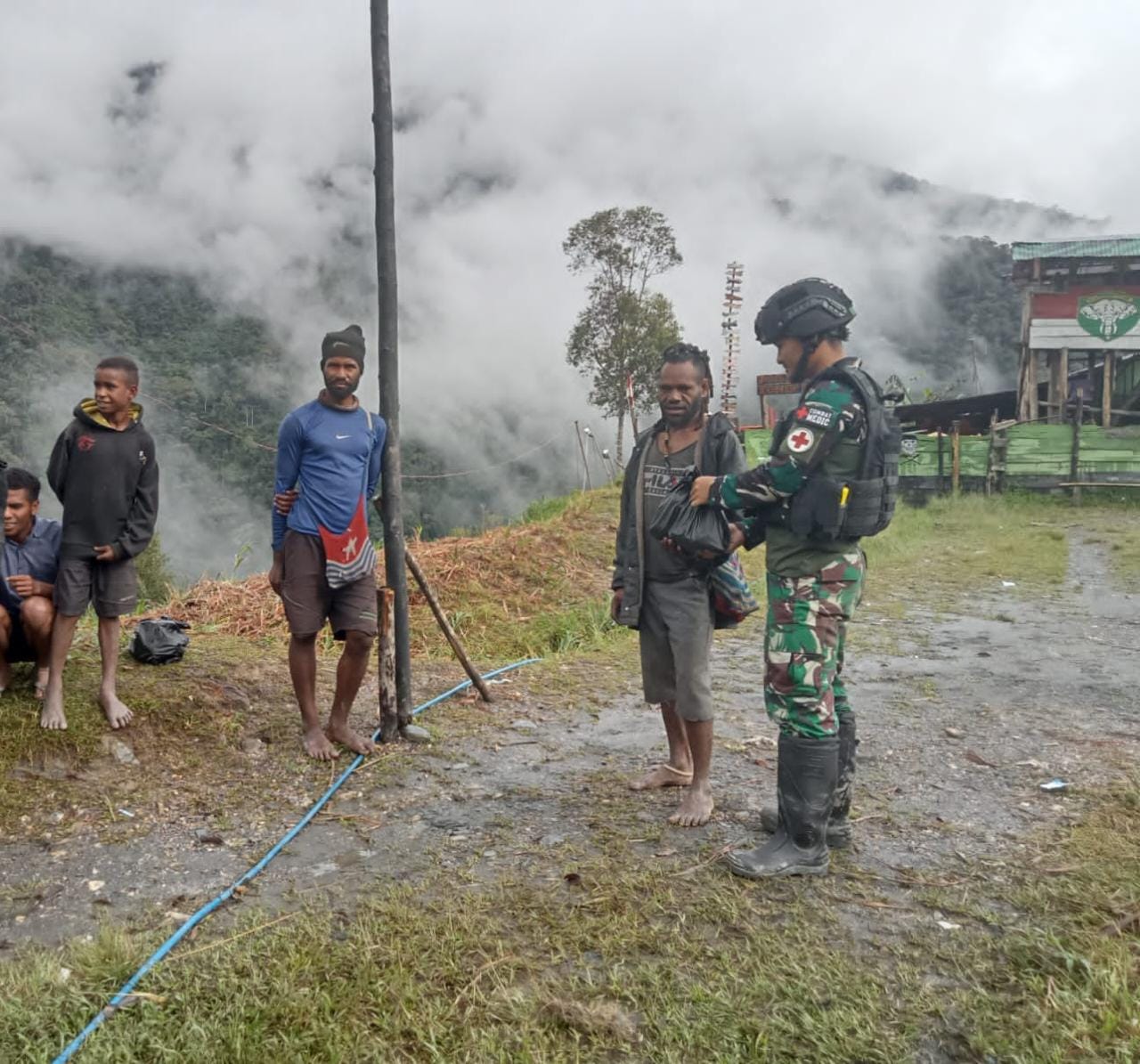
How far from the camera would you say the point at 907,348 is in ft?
220

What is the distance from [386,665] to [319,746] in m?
0.50

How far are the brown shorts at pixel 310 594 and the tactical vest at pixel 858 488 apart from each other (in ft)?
6.84

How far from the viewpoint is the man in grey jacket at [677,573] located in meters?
3.58

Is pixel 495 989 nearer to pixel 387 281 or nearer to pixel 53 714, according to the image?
pixel 53 714

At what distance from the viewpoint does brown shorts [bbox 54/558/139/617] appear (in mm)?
3963

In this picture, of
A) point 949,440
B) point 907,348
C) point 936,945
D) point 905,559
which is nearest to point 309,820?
point 936,945

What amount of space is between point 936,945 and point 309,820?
2290 mm

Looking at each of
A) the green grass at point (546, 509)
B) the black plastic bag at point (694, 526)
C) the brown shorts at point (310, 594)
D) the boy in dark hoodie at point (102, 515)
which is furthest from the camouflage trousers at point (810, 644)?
the green grass at point (546, 509)

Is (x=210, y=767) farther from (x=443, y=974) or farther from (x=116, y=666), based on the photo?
(x=443, y=974)

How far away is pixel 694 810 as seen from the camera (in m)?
3.59

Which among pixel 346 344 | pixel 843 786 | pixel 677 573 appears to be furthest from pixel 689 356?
pixel 843 786

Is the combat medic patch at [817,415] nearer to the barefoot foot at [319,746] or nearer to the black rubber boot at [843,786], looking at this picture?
the black rubber boot at [843,786]

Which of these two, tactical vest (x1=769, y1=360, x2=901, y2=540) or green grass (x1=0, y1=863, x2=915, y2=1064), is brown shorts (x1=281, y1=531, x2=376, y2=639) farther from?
tactical vest (x1=769, y1=360, x2=901, y2=540)

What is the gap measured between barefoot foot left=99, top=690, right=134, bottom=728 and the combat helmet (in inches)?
123
